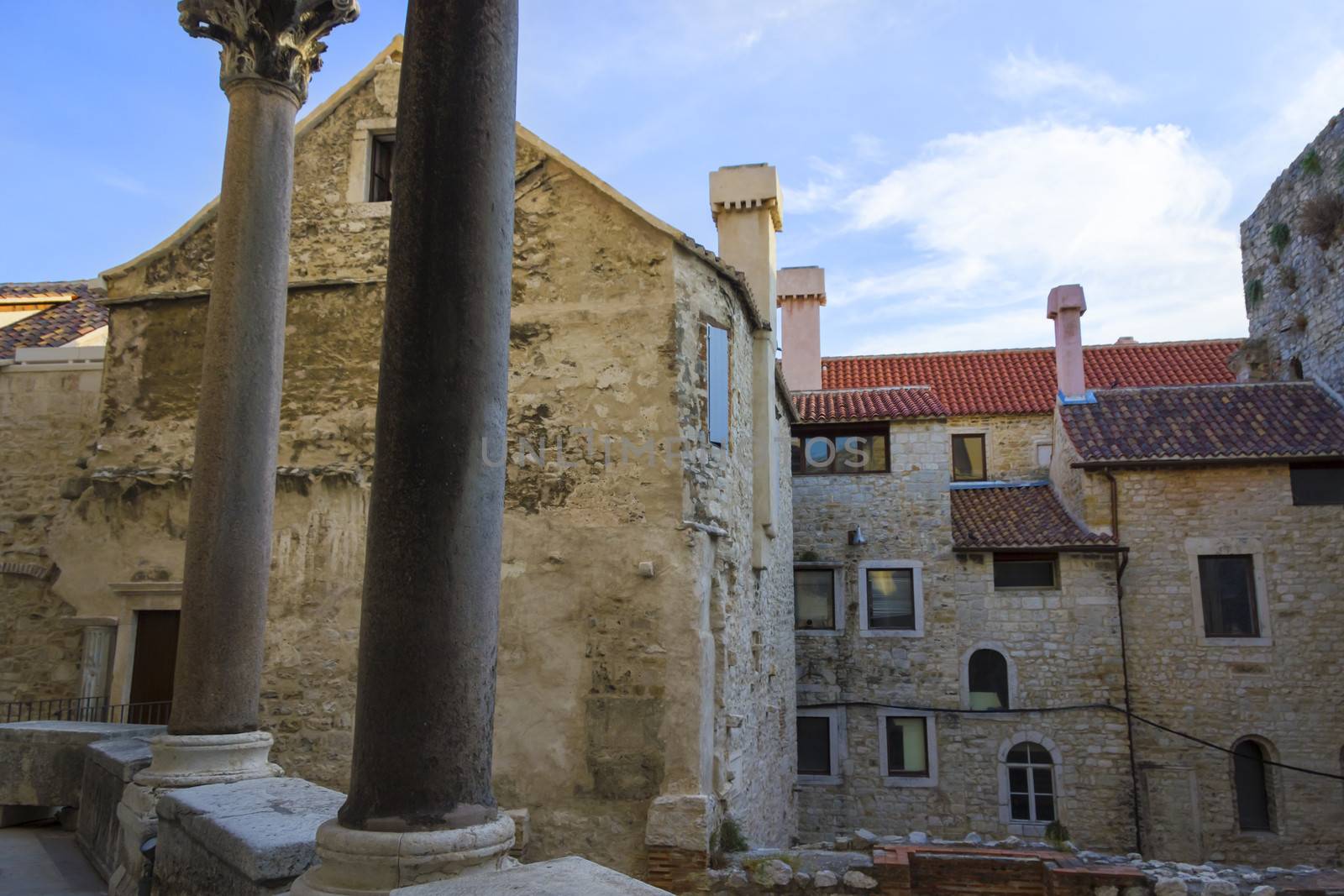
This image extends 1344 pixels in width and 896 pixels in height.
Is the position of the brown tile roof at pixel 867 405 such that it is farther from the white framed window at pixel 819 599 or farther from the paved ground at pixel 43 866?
the paved ground at pixel 43 866

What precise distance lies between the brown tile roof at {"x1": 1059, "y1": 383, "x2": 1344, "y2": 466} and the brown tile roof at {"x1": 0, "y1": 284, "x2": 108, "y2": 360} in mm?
15700

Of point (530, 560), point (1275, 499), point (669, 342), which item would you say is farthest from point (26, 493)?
point (1275, 499)

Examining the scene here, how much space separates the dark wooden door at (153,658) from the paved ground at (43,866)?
355cm

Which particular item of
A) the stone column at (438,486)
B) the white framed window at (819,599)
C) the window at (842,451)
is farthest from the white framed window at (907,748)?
the stone column at (438,486)

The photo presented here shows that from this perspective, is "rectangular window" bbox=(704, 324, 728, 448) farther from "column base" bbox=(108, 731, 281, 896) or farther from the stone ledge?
the stone ledge

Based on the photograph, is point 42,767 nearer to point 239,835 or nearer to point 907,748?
point 239,835

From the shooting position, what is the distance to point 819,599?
17.1 meters

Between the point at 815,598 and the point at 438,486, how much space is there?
14.7 metres

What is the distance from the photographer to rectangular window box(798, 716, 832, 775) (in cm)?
1630

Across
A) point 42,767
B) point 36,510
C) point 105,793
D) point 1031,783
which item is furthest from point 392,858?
point 1031,783

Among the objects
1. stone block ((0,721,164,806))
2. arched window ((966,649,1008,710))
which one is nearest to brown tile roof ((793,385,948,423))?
arched window ((966,649,1008,710))

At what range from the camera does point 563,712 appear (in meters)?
8.66

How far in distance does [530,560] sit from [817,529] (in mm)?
9083

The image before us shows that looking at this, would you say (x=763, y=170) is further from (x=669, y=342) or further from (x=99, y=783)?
(x=99, y=783)
